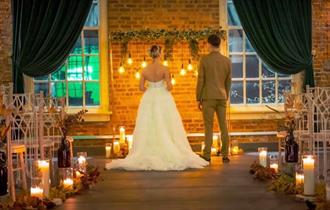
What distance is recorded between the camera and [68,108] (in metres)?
10.5

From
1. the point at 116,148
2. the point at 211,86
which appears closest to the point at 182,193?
the point at 211,86

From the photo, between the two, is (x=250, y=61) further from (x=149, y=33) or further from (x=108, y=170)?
(x=108, y=170)

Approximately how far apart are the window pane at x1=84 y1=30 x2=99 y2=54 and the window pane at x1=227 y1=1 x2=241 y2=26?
2286 millimetres

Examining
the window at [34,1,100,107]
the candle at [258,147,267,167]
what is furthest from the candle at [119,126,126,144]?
the candle at [258,147,267,167]

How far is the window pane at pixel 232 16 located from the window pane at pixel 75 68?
8.66 ft

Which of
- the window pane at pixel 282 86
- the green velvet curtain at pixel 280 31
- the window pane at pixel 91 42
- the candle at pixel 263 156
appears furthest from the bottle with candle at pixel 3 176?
the window pane at pixel 282 86

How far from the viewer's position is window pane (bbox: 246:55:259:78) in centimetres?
1082

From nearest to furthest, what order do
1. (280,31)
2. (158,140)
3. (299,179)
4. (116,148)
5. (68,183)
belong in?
(299,179)
(68,183)
(158,140)
(116,148)
(280,31)

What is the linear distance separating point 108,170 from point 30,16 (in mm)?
3393

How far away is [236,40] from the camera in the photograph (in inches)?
425

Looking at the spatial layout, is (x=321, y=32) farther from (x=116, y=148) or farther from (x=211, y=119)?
(x=116, y=148)

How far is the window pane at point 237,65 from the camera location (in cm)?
1080

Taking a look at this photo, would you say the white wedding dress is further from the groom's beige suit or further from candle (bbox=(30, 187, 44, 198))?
candle (bbox=(30, 187, 44, 198))

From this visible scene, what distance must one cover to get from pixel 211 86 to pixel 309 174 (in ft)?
10.2
